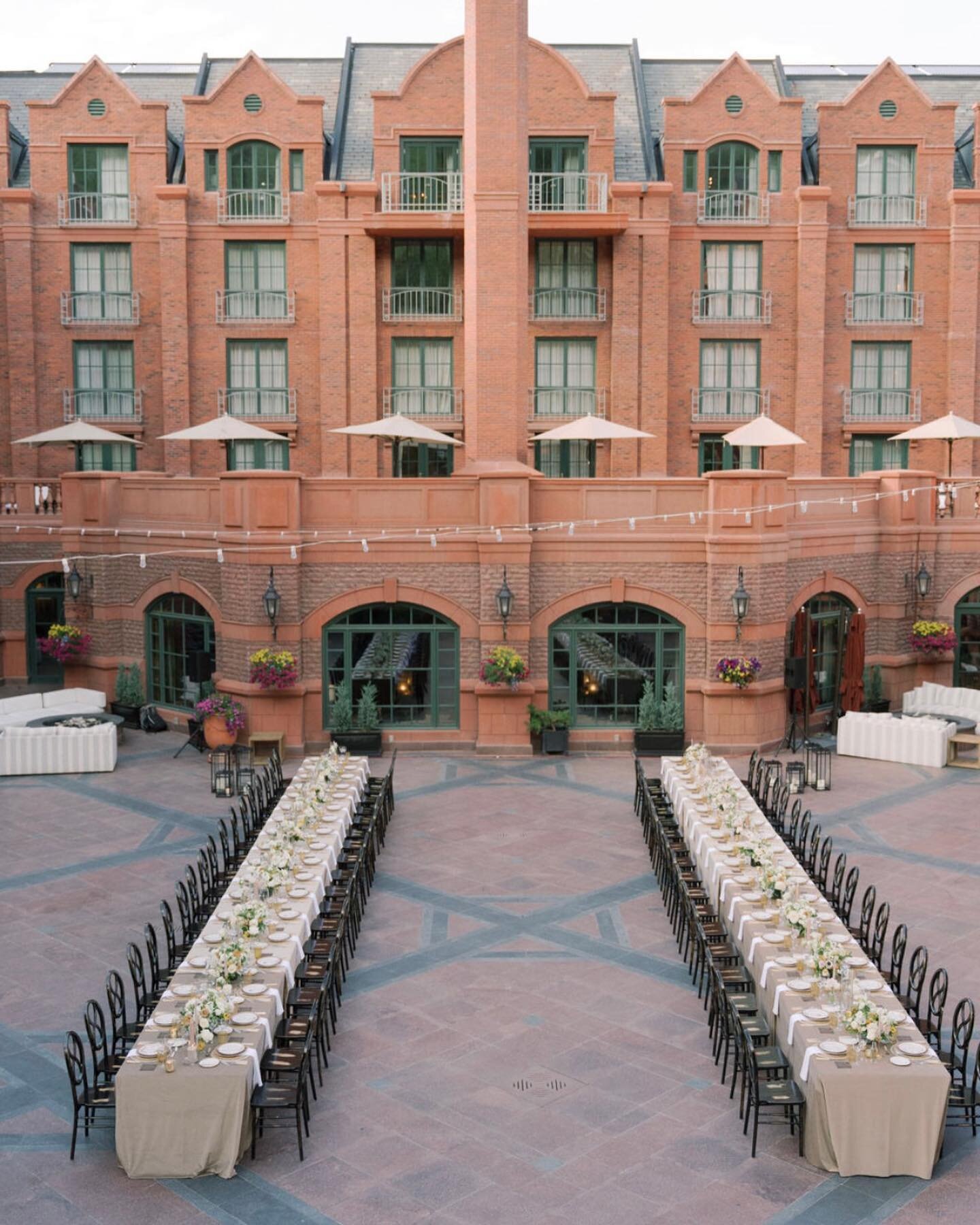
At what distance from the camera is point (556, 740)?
23.9 meters

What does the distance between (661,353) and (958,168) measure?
10.6 metres

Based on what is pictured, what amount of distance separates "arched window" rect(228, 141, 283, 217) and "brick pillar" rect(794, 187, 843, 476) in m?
14.0

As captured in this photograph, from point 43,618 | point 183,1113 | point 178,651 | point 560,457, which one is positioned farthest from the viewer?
point 560,457

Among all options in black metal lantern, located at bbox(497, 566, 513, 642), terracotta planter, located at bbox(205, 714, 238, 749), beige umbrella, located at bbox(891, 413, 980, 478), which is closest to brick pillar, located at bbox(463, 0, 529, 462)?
black metal lantern, located at bbox(497, 566, 513, 642)

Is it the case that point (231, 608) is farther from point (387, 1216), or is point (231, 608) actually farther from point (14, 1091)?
point (387, 1216)

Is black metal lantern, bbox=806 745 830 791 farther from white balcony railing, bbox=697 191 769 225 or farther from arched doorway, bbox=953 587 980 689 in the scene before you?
white balcony railing, bbox=697 191 769 225

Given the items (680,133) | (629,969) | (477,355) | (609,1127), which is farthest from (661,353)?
(609,1127)

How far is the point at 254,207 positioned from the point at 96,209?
14.5 ft

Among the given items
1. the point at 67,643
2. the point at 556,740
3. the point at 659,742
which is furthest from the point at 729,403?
the point at 67,643

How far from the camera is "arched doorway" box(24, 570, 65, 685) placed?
31.5 meters

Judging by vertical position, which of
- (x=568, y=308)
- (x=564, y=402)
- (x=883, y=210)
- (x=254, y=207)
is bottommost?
(x=564, y=402)

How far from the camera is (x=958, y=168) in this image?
1388 inches

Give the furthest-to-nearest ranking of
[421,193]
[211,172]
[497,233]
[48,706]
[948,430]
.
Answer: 1. [211,172]
2. [421,193]
3. [948,430]
4. [497,233]
5. [48,706]

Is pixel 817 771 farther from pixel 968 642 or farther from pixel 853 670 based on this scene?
pixel 968 642
